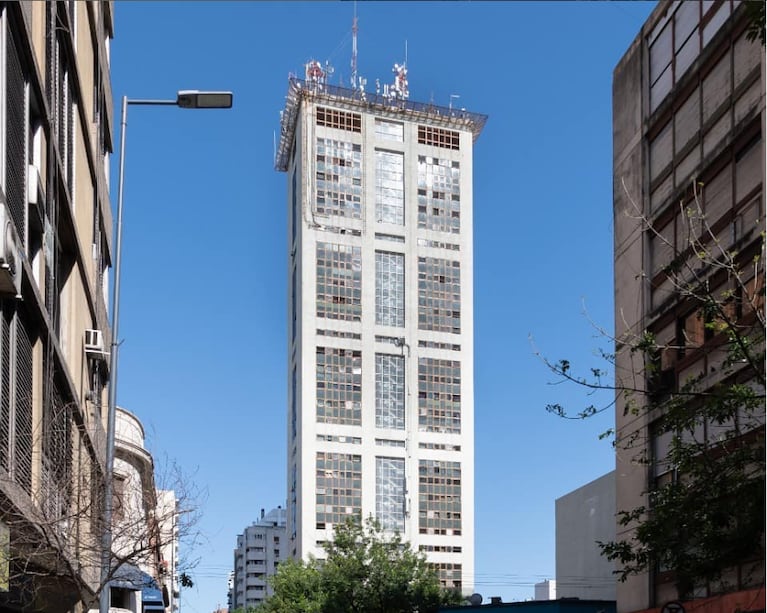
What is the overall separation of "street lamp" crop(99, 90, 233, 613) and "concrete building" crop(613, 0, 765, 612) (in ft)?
25.7

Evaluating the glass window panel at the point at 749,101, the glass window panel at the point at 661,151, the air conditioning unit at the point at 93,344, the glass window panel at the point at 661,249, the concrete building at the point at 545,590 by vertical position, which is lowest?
the concrete building at the point at 545,590

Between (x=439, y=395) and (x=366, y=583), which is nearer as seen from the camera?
(x=366, y=583)

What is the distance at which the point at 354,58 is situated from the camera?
118 m

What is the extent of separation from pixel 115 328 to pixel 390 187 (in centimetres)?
9679

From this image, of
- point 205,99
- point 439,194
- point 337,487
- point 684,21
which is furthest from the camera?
point 439,194

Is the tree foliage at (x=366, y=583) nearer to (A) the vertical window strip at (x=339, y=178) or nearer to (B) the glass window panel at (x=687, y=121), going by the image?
(B) the glass window panel at (x=687, y=121)

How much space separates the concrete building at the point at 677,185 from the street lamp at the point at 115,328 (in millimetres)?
7847

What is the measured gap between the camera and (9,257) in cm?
1395

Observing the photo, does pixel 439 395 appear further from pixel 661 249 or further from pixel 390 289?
pixel 661 249

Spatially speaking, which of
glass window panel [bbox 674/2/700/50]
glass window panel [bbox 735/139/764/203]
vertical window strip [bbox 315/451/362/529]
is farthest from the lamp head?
vertical window strip [bbox 315/451/362/529]

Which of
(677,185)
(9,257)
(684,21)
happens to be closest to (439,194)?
(684,21)

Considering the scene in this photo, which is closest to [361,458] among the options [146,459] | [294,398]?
[294,398]

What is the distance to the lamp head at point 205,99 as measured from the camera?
1992 centimetres

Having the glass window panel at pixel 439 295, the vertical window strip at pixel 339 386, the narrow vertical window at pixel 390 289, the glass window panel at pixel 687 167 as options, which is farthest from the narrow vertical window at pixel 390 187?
the glass window panel at pixel 687 167
